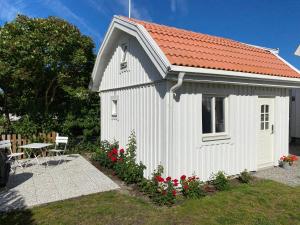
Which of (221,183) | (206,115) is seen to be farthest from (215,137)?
(221,183)

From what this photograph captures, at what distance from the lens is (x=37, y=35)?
10664 mm

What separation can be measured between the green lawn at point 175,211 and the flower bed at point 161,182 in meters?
0.25

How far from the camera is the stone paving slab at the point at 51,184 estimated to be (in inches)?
253

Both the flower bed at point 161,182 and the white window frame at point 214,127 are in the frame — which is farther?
the white window frame at point 214,127

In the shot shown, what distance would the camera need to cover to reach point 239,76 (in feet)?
24.4

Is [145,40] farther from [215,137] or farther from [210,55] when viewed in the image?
[215,137]

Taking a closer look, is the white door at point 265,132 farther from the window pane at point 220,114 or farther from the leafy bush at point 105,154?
the leafy bush at point 105,154

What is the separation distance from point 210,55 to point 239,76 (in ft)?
3.46

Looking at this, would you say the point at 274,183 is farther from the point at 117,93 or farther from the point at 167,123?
the point at 117,93

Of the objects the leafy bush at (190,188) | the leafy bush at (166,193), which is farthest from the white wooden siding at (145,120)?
the leafy bush at (190,188)

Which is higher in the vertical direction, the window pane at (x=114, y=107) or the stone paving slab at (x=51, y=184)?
the window pane at (x=114, y=107)

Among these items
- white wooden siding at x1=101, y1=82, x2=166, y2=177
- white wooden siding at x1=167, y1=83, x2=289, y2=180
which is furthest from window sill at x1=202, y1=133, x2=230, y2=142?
white wooden siding at x1=101, y1=82, x2=166, y2=177

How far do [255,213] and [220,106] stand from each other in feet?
10.6

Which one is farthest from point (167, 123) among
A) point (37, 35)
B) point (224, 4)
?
point (224, 4)
